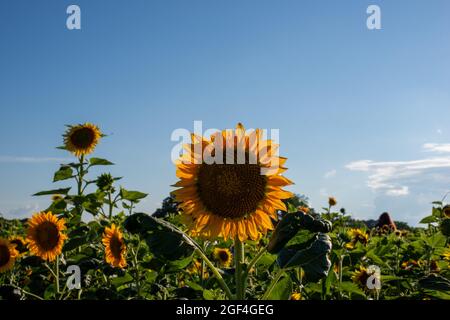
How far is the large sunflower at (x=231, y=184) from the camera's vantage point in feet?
8.45

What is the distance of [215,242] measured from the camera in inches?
155

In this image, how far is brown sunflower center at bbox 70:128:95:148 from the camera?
663cm

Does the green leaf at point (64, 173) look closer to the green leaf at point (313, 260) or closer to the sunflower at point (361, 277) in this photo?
the sunflower at point (361, 277)

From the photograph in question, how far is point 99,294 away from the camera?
3686mm

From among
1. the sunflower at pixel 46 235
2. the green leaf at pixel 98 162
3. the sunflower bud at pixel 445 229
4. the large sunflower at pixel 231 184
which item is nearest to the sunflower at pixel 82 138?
the green leaf at pixel 98 162

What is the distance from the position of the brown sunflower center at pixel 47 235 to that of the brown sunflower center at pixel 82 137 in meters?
2.13

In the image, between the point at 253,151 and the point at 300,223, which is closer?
the point at 300,223

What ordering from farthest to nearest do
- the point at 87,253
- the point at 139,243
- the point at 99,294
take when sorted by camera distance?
the point at 87,253 < the point at 139,243 < the point at 99,294

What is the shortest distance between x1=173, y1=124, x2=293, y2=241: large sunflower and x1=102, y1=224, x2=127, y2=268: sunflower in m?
1.60

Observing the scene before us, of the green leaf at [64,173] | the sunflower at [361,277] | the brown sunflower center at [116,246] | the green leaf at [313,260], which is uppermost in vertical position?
the green leaf at [64,173]

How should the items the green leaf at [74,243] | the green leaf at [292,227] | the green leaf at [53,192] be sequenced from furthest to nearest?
the green leaf at [53,192] < the green leaf at [74,243] < the green leaf at [292,227]
